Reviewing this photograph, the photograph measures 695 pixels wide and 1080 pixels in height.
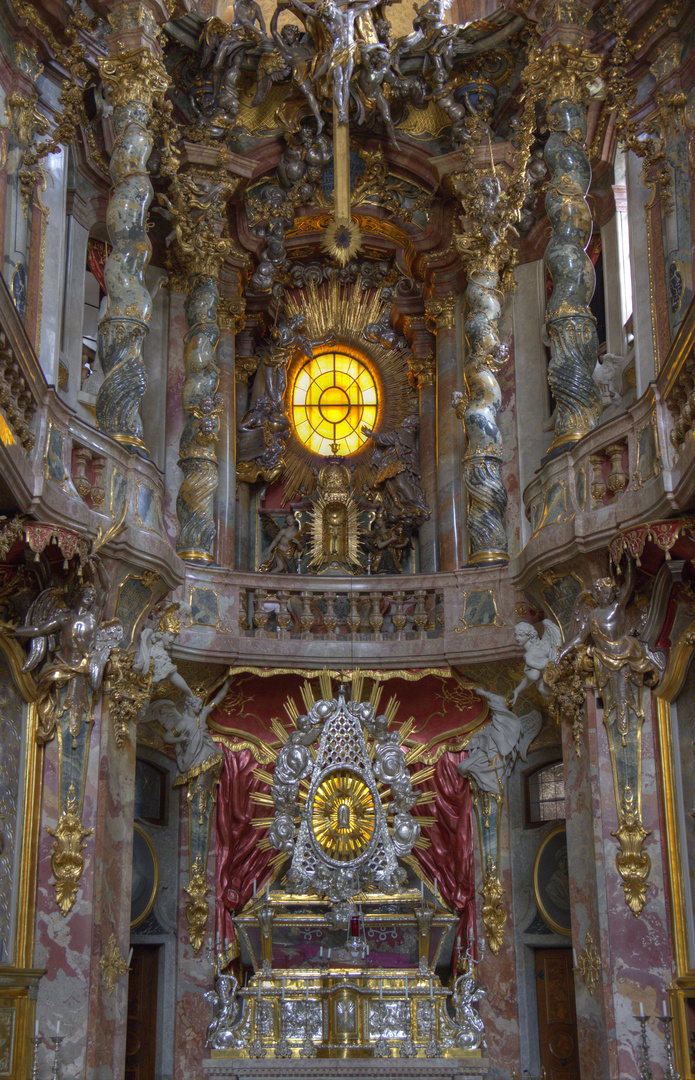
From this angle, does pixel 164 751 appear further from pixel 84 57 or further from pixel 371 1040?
pixel 84 57

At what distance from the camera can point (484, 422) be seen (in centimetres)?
1639

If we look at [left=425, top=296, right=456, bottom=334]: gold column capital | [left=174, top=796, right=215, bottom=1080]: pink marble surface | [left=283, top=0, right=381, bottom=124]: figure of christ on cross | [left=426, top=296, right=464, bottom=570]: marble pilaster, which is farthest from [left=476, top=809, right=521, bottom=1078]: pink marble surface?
[left=283, top=0, right=381, bottom=124]: figure of christ on cross

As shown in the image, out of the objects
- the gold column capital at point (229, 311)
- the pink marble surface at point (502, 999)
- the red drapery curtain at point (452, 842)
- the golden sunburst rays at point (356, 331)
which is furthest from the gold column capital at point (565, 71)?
the pink marble surface at point (502, 999)

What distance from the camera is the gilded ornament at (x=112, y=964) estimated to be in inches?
481

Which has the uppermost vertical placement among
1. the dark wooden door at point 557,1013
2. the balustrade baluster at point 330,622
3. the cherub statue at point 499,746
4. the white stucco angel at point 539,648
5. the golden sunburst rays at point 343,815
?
the balustrade baluster at point 330,622

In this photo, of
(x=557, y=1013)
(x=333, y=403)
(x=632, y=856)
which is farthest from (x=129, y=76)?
(x=557, y=1013)

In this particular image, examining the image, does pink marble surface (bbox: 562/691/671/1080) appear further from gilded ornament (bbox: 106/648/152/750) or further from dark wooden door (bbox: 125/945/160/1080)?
dark wooden door (bbox: 125/945/160/1080)

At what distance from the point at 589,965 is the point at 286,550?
25.7 ft

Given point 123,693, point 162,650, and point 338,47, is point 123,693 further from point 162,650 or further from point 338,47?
point 338,47

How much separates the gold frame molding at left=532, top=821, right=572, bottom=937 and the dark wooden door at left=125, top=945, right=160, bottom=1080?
4.79 m

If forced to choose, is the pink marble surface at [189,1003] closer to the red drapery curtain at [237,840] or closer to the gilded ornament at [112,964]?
the red drapery curtain at [237,840]

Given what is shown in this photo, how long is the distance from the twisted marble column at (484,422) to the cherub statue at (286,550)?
2.80 meters

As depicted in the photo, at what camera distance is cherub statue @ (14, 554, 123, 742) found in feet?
40.2

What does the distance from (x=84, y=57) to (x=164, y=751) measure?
28.6 feet
